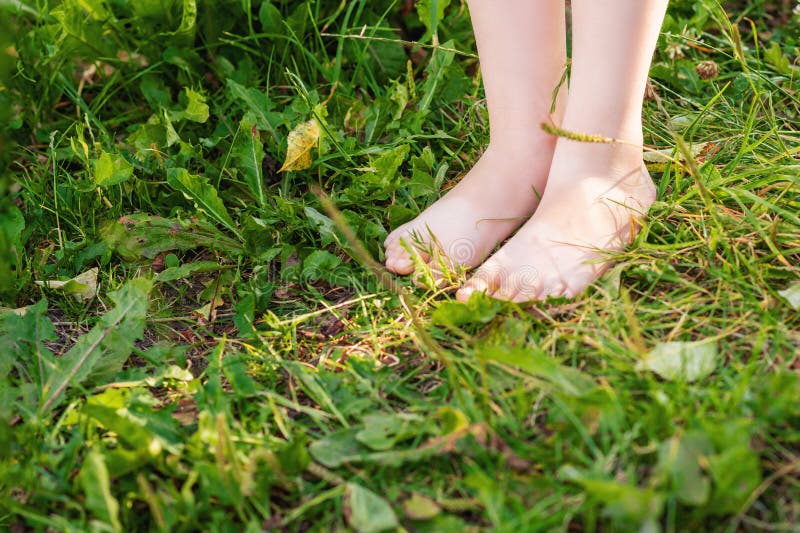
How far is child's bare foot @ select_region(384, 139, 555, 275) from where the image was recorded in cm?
147

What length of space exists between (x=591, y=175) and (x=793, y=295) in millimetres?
411

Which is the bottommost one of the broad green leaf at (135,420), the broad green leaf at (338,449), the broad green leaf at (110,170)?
the broad green leaf at (338,449)

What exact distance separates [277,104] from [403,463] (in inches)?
44.6

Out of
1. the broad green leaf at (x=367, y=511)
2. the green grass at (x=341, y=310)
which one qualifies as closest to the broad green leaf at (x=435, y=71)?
the green grass at (x=341, y=310)

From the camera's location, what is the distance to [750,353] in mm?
1116

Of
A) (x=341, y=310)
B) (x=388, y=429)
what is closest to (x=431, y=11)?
(x=341, y=310)

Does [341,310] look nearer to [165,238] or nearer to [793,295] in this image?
[165,238]

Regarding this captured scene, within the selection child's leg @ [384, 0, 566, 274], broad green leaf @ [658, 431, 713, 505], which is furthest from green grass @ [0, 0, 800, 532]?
child's leg @ [384, 0, 566, 274]

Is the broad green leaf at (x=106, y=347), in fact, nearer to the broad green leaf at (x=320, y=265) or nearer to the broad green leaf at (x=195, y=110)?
the broad green leaf at (x=320, y=265)

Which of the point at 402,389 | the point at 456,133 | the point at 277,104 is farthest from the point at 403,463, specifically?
the point at 277,104

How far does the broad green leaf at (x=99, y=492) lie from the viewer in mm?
949

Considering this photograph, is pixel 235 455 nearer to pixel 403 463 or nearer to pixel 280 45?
pixel 403 463

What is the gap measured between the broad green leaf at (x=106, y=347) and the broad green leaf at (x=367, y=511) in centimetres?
53

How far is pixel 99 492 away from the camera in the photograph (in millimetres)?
957
